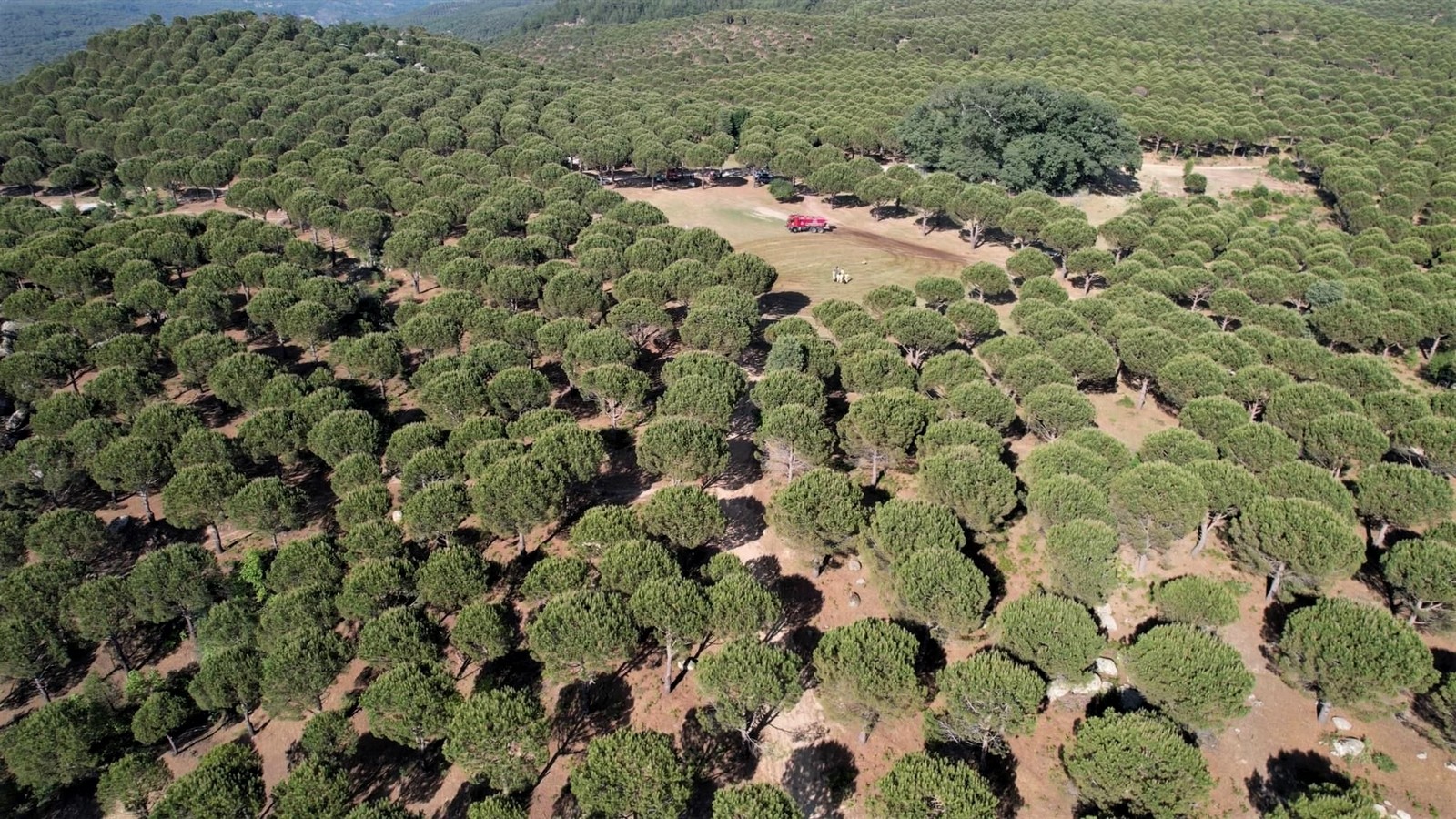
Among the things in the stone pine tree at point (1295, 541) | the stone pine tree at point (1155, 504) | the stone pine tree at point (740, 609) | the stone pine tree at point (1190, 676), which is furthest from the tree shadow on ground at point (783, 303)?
the stone pine tree at point (1190, 676)

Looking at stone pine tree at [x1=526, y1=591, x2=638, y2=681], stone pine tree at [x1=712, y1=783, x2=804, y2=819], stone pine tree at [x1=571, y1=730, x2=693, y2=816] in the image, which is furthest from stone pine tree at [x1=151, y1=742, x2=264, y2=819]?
stone pine tree at [x1=712, y1=783, x2=804, y2=819]

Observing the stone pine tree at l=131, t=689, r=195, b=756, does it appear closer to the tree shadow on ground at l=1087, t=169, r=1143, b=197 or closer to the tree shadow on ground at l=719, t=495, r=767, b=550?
the tree shadow on ground at l=719, t=495, r=767, b=550

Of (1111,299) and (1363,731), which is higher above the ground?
(1111,299)

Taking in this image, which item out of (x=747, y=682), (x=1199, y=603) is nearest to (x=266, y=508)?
(x=747, y=682)

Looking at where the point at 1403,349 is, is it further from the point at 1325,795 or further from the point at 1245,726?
the point at 1325,795

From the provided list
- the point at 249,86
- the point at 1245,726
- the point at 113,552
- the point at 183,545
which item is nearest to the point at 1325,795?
the point at 1245,726

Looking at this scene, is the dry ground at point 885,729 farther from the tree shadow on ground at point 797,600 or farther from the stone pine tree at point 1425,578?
the stone pine tree at point 1425,578
